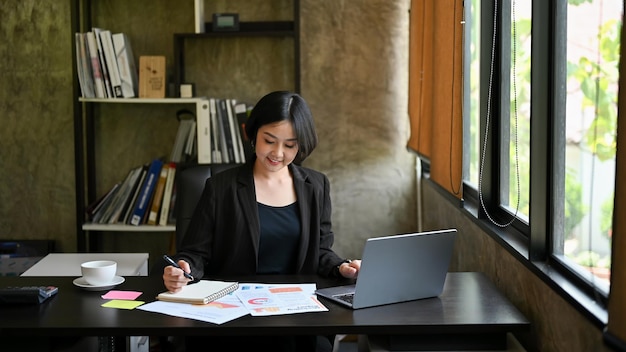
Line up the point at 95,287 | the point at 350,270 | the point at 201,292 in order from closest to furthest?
the point at 201,292 < the point at 95,287 < the point at 350,270

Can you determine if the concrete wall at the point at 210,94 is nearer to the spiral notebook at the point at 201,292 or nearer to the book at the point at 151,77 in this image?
the book at the point at 151,77

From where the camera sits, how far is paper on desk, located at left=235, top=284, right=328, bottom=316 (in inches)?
85.4

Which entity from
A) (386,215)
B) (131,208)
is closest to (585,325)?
(386,215)

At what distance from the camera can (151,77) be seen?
14.2 feet

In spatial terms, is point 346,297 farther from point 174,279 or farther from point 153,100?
point 153,100

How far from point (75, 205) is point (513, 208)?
280cm

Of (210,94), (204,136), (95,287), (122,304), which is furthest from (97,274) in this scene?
(210,94)

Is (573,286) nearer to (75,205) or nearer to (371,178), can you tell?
(371,178)

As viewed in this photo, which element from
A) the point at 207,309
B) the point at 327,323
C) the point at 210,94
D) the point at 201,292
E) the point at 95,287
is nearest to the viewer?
the point at 327,323

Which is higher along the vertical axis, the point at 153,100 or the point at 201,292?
the point at 153,100

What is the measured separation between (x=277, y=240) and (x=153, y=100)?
1.79 metres

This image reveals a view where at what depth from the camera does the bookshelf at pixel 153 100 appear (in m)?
4.30

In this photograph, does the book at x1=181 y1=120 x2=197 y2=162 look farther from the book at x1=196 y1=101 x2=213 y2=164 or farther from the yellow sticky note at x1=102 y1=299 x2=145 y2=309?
the yellow sticky note at x1=102 y1=299 x2=145 y2=309

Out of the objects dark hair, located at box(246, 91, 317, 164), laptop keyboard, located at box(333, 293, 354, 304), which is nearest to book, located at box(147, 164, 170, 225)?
dark hair, located at box(246, 91, 317, 164)
